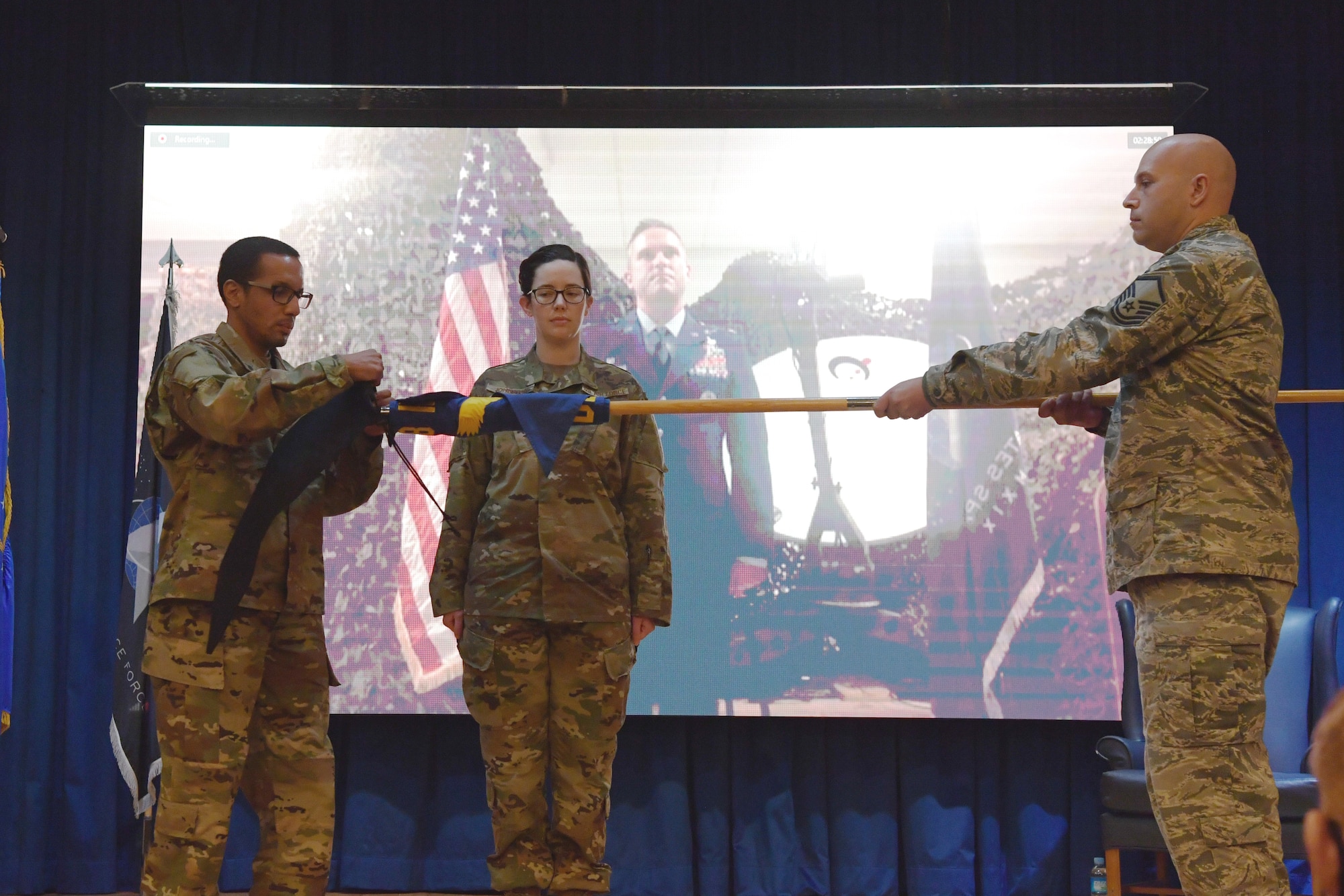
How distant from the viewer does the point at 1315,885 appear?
871 mm

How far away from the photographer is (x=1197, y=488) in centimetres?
228

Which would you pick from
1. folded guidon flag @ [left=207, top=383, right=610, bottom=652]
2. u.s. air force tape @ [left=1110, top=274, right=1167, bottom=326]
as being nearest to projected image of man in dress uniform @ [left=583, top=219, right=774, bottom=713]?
folded guidon flag @ [left=207, top=383, right=610, bottom=652]

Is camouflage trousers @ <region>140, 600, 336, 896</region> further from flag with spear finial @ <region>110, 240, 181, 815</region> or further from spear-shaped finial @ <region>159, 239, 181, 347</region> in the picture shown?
spear-shaped finial @ <region>159, 239, 181, 347</region>

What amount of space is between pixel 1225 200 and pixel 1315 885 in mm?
1930

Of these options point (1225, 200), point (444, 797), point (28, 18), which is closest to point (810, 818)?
point (444, 797)

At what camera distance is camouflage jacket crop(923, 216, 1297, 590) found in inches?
89.0

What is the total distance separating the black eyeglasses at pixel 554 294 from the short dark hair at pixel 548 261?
0.10 ft

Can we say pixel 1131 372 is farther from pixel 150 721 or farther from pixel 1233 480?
pixel 150 721

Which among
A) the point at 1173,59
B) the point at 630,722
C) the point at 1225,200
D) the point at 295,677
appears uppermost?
the point at 1173,59

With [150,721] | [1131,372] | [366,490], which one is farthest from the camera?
[150,721]

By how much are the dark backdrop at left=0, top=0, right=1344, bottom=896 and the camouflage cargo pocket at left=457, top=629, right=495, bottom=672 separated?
4.96 ft

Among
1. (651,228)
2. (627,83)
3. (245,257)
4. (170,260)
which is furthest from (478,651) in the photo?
(627,83)

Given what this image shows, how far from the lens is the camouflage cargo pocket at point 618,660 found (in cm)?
289

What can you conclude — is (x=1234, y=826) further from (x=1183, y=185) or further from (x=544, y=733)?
(x=544, y=733)
